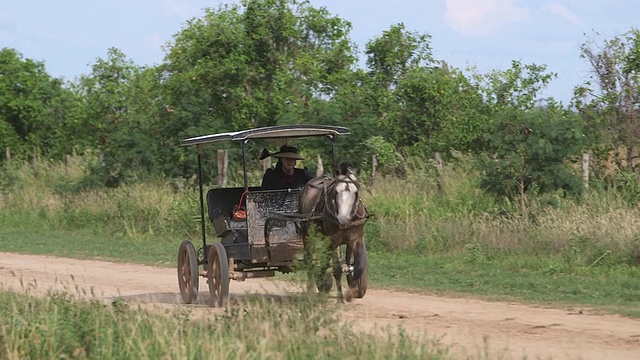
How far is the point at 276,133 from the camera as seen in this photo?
13.6 metres

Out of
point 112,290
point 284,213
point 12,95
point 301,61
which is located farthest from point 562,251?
point 12,95

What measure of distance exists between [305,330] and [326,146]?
13.7 meters

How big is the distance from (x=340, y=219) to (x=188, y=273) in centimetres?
285

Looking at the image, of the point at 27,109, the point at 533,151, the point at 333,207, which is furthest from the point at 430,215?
the point at 27,109

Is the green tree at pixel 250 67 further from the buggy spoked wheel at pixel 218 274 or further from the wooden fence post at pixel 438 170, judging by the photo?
the buggy spoked wheel at pixel 218 274

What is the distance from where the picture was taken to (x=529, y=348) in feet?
32.1

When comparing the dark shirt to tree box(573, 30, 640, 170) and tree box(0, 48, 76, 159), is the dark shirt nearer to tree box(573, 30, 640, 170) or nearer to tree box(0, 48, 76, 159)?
tree box(573, 30, 640, 170)

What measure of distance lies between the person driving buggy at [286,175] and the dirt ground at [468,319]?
1.38m

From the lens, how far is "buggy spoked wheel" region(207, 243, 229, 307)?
44.1ft

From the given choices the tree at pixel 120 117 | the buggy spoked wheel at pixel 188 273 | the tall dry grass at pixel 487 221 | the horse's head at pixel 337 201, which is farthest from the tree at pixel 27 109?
the horse's head at pixel 337 201

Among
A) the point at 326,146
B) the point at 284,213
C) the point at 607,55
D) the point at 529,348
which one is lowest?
the point at 529,348

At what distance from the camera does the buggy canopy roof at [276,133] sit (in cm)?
1324

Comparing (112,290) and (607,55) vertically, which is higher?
(607,55)

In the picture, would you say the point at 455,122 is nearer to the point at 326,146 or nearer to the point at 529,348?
the point at 326,146
